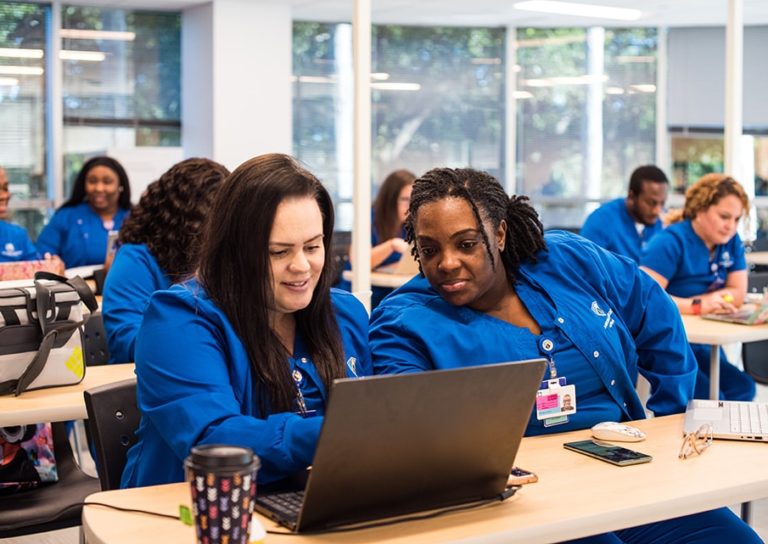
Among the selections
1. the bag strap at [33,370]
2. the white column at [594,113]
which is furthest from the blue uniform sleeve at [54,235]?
the white column at [594,113]

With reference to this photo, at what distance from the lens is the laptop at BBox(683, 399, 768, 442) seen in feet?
7.48

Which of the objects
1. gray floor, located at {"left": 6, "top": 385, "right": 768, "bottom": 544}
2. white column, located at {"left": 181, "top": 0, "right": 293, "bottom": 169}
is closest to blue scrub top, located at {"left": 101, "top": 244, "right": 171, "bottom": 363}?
gray floor, located at {"left": 6, "top": 385, "right": 768, "bottom": 544}

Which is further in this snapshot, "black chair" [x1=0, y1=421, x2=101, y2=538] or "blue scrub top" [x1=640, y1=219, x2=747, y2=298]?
A: "blue scrub top" [x1=640, y1=219, x2=747, y2=298]

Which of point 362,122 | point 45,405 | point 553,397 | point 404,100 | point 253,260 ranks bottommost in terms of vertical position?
point 45,405

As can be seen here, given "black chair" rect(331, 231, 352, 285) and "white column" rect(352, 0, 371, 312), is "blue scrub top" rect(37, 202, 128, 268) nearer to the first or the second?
"black chair" rect(331, 231, 352, 285)

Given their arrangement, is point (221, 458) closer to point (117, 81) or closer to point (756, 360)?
point (756, 360)

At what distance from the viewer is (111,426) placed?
2.34m

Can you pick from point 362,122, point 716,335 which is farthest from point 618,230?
point 716,335

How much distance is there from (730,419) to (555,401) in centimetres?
40

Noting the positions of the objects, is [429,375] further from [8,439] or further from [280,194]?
[8,439]

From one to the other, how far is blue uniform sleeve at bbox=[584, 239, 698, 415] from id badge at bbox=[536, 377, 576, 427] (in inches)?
11.2

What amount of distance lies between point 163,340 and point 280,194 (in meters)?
0.35

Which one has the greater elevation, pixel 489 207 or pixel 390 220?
pixel 489 207

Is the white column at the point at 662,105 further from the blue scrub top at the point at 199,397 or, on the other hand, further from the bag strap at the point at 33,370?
the blue scrub top at the point at 199,397
